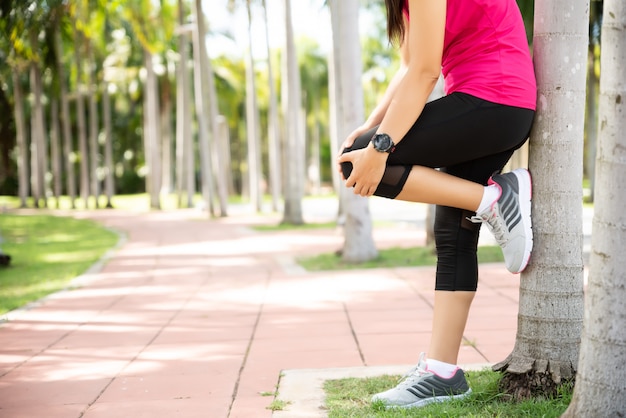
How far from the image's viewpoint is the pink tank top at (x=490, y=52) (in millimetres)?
2582

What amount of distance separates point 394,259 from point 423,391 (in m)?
6.69

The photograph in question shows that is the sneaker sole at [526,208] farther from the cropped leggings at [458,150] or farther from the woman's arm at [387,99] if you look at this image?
the woman's arm at [387,99]

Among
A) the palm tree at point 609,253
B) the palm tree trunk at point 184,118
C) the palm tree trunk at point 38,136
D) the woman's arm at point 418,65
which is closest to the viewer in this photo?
the palm tree at point 609,253

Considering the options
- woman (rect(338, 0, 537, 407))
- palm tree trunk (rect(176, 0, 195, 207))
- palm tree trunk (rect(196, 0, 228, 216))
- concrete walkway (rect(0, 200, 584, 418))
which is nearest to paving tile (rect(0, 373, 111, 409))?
concrete walkway (rect(0, 200, 584, 418))

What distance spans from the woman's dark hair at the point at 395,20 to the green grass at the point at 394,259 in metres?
6.09

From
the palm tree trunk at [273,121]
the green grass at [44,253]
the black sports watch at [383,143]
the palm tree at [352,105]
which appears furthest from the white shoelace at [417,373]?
the palm tree trunk at [273,121]

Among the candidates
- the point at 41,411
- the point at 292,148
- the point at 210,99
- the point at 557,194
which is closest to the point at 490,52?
the point at 557,194

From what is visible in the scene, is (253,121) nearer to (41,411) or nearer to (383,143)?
(41,411)

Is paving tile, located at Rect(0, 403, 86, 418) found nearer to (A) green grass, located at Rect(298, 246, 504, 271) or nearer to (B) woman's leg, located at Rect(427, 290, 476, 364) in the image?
(B) woman's leg, located at Rect(427, 290, 476, 364)

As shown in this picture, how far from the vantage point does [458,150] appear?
263 cm

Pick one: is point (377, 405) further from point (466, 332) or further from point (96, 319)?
point (96, 319)

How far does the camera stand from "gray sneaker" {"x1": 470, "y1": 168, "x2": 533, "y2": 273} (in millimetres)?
2705

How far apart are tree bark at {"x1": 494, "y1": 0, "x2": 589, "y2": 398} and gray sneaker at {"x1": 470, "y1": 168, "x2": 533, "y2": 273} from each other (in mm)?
69

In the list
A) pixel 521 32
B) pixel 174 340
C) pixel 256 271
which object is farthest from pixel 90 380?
pixel 256 271
